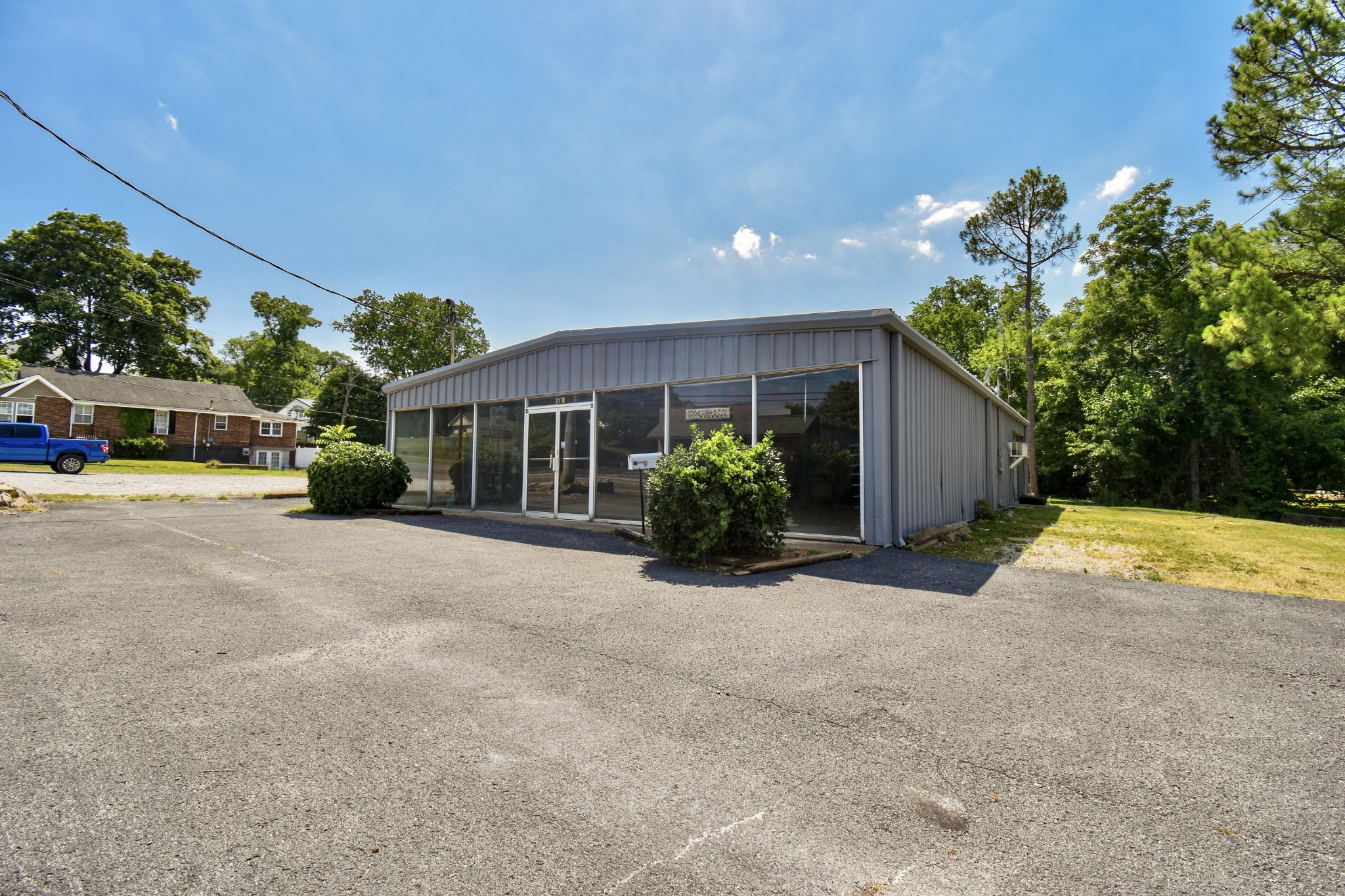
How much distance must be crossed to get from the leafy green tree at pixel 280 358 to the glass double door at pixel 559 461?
132 feet

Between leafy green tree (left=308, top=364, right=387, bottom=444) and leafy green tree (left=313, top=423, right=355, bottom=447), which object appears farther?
leafy green tree (left=308, top=364, right=387, bottom=444)

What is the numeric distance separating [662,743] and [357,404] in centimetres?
4514

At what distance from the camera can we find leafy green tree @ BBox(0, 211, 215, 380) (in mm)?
36188

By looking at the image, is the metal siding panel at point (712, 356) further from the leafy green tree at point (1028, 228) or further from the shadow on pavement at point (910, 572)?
the leafy green tree at point (1028, 228)

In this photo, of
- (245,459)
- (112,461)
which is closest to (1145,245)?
(112,461)

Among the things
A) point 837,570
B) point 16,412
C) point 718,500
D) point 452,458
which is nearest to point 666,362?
point 718,500

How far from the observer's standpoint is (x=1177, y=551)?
757cm

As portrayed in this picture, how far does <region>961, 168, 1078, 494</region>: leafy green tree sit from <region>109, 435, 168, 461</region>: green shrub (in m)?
45.6

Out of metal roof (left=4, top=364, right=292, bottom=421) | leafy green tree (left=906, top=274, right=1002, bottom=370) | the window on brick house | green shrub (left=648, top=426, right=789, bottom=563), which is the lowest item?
green shrub (left=648, top=426, right=789, bottom=563)

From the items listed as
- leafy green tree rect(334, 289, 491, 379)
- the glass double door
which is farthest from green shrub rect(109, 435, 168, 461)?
the glass double door

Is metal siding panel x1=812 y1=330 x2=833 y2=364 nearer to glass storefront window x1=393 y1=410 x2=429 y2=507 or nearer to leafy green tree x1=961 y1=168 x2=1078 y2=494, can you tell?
glass storefront window x1=393 y1=410 x2=429 y2=507

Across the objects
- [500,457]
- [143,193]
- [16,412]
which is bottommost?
[500,457]

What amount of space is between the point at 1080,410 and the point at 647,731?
27285 mm

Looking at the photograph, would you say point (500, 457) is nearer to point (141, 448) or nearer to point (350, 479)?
point (350, 479)
